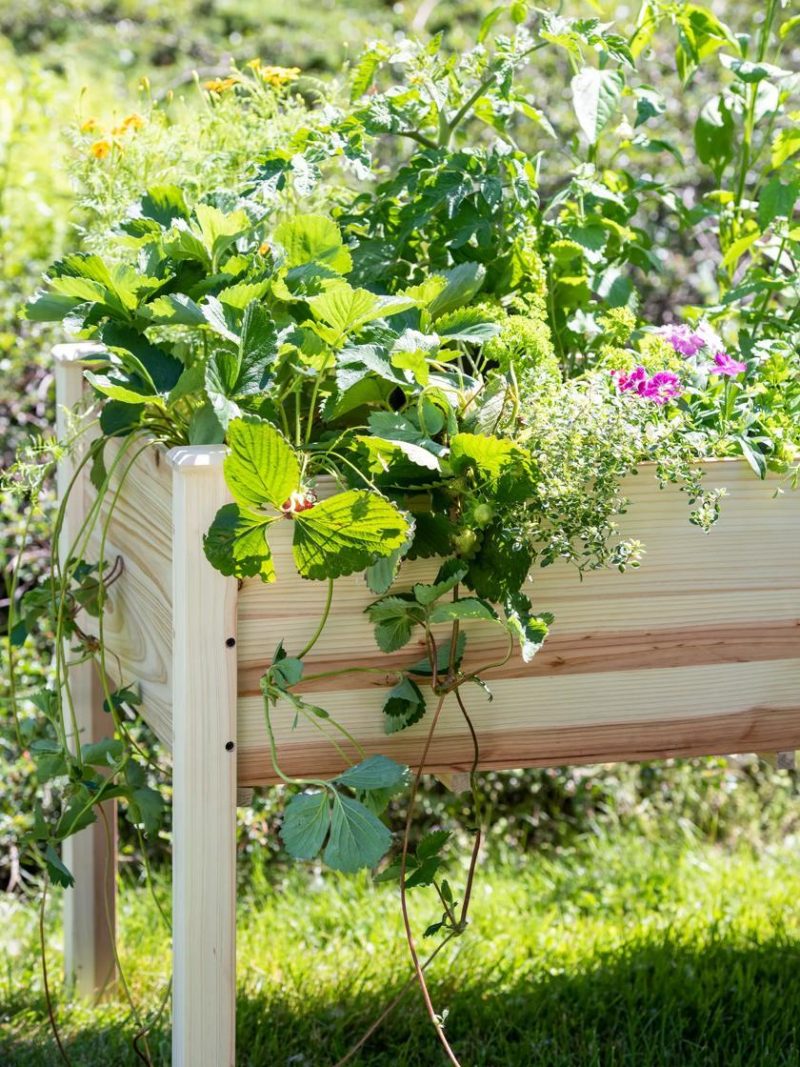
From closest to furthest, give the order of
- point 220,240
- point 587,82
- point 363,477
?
point 363,477
point 220,240
point 587,82

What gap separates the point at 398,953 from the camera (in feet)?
7.14

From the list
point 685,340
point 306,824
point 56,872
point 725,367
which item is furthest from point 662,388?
point 56,872

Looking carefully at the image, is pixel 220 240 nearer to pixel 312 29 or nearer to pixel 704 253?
A: pixel 704 253

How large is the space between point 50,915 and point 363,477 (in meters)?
1.47

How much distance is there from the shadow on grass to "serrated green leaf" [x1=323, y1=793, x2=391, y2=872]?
2.45ft

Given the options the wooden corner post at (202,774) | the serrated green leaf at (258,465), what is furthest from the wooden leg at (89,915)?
the serrated green leaf at (258,465)

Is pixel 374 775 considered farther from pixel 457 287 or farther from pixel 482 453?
pixel 457 287

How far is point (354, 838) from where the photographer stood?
3.91 ft

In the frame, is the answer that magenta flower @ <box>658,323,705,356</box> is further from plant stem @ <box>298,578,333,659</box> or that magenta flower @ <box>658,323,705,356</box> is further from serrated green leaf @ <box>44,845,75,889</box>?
serrated green leaf @ <box>44,845,75,889</box>

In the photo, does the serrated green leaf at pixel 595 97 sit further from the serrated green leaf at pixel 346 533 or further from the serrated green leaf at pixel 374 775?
the serrated green leaf at pixel 374 775

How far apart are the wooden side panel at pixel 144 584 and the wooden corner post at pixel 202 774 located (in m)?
0.11

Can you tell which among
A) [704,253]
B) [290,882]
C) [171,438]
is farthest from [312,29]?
[171,438]

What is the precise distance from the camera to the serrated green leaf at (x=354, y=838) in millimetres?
1173

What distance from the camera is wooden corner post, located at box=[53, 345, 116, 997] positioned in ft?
6.23
